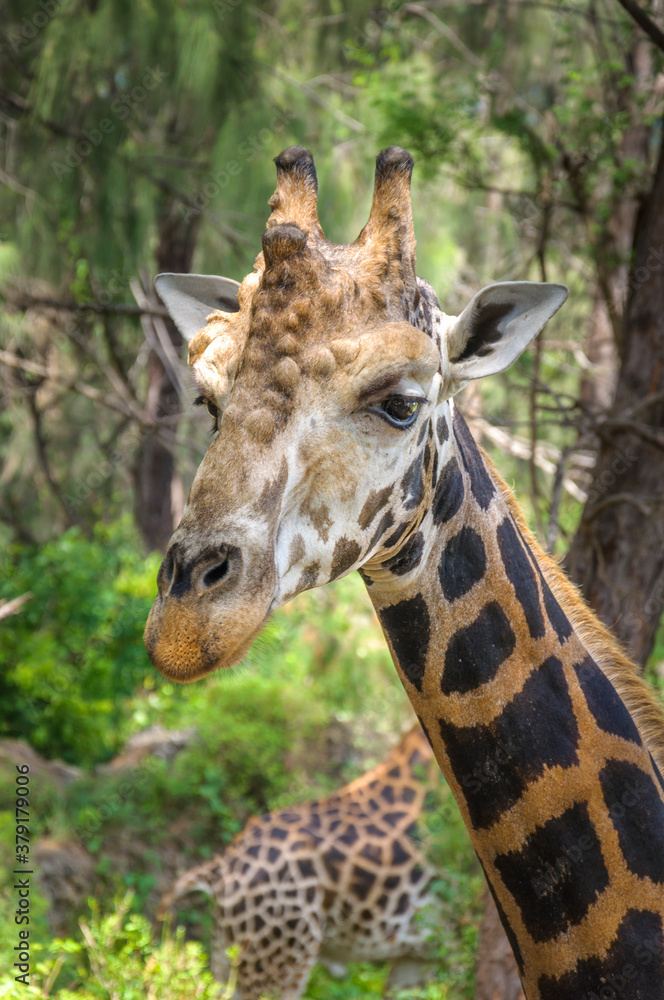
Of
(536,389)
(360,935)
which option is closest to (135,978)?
(360,935)

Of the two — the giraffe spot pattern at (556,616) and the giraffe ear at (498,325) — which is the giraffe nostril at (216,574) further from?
the giraffe spot pattern at (556,616)

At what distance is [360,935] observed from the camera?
5.35 m

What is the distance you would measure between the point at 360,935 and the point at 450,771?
145 inches

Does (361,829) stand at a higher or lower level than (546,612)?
lower

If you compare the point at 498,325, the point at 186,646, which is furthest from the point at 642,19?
A: the point at 186,646

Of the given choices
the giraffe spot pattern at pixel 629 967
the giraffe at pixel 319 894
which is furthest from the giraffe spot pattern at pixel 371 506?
the giraffe at pixel 319 894

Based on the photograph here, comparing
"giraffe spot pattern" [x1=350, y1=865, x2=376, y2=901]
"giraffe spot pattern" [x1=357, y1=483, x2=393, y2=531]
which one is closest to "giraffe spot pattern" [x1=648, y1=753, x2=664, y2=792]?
"giraffe spot pattern" [x1=357, y1=483, x2=393, y2=531]

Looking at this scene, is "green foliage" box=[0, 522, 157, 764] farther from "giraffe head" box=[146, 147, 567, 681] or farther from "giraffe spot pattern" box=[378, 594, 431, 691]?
"giraffe head" box=[146, 147, 567, 681]

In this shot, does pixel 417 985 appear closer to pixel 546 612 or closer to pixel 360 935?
pixel 360 935

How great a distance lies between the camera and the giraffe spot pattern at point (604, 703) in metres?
2.25

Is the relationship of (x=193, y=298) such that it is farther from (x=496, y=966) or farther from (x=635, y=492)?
(x=496, y=966)

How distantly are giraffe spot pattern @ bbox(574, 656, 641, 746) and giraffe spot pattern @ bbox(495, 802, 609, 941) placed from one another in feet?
0.73

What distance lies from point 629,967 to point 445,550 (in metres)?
1.10

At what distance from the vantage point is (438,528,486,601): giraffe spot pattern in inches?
88.6
